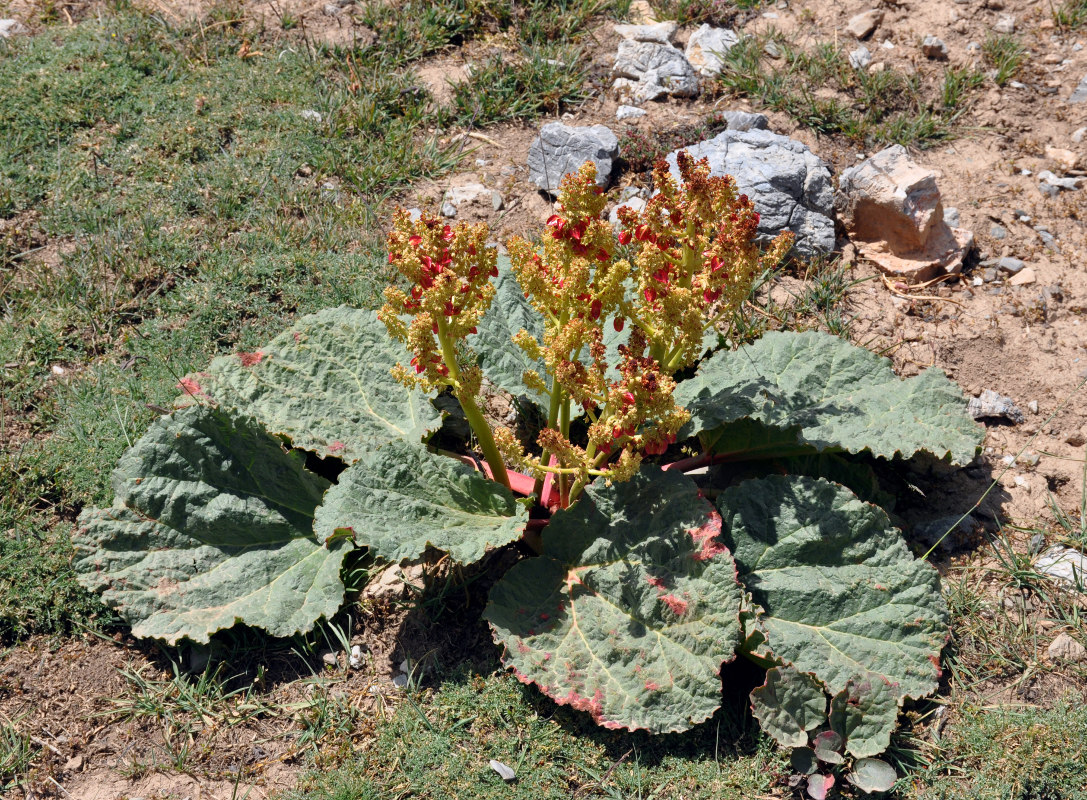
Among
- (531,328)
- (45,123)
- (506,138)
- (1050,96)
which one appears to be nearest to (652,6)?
(506,138)

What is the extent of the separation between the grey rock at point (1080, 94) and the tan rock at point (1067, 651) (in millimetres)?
3490

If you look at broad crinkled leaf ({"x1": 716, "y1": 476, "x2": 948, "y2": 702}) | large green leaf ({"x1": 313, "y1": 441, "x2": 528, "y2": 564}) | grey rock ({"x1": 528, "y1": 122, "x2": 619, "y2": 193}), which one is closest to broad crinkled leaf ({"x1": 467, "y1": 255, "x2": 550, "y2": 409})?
large green leaf ({"x1": 313, "y1": 441, "x2": 528, "y2": 564})

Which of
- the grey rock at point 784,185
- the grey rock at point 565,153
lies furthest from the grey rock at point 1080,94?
the grey rock at point 565,153

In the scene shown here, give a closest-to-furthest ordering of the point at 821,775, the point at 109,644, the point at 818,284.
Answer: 1. the point at 821,775
2. the point at 109,644
3. the point at 818,284

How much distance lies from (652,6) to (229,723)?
4.99 m

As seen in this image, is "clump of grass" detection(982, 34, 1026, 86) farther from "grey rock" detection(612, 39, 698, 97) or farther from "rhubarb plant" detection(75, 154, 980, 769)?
"rhubarb plant" detection(75, 154, 980, 769)

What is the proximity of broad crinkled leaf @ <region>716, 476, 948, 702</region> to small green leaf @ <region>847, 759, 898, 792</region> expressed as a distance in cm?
24

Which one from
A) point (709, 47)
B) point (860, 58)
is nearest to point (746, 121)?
point (709, 47)

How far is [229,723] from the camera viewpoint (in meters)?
3.32

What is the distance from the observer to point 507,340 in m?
4.00

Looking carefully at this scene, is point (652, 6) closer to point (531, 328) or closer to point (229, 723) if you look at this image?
point (531, 328)

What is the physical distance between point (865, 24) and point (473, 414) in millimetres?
4108

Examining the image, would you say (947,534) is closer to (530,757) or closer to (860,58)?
(530,757)

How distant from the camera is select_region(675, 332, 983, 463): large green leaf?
3.45 metres
